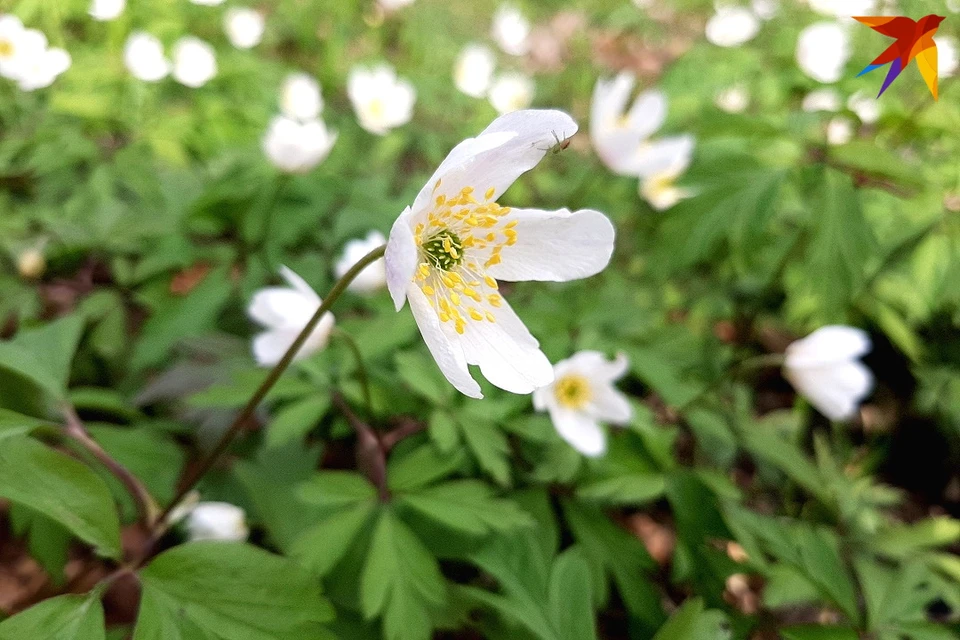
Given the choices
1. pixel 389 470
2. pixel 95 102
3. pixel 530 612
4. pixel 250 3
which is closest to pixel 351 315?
pixel 389 470

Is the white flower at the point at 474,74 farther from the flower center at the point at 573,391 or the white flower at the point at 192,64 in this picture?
the flower center at the point at 573,391

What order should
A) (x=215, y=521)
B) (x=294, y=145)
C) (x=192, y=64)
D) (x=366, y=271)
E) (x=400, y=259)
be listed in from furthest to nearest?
(x=192, y=64)
(x=294, y=145)
(x=366, y=271)
(x=215, y=521)
(x=400, y=259)

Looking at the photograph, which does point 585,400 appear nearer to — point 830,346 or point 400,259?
point 830,346

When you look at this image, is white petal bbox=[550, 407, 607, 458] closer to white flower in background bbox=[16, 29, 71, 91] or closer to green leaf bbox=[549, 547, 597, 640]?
green leaf bbox=[549, 547, 597, 640]

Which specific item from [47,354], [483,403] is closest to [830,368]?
[483,403]

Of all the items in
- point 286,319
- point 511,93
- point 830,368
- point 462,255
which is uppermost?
point 462,255

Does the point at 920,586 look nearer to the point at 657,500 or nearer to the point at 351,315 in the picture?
the point at 657,500
